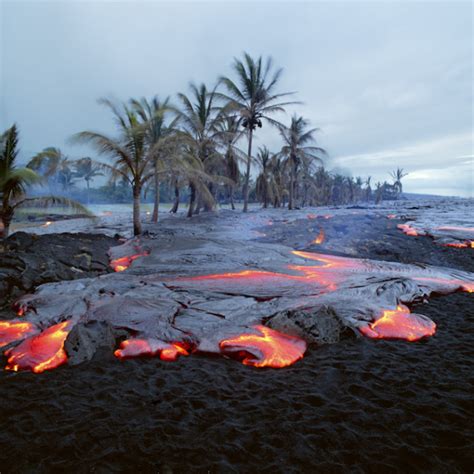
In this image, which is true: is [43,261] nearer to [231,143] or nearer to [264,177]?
[231,143]

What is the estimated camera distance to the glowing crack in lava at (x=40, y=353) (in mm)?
3367

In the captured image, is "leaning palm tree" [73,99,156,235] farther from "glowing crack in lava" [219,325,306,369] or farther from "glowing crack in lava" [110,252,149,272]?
"glowing crack in lava" [219,325,306,369]

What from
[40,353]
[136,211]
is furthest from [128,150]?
[40,353]

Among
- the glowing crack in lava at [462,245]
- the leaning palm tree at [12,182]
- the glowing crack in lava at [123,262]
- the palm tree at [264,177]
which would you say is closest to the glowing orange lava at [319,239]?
the glowing crack in lava at [462,245]

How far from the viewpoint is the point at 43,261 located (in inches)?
268

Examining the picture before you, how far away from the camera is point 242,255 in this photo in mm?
8508

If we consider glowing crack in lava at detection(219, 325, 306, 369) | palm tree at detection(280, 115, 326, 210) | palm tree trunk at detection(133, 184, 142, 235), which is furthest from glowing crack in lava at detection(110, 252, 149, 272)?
palm tree at detection(280, 115, 326, 210)

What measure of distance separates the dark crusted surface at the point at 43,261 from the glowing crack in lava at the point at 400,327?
20.9 ft

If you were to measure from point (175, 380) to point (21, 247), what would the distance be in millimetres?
7610

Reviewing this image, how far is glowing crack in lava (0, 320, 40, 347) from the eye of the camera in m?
3.99

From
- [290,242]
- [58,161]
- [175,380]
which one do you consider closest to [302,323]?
[175,380]

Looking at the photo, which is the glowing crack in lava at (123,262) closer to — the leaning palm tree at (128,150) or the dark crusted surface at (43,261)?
the dark crusted surface at (43,261)

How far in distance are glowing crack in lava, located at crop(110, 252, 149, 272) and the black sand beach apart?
4919 millimetres

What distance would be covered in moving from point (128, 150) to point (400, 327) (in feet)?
37.2
